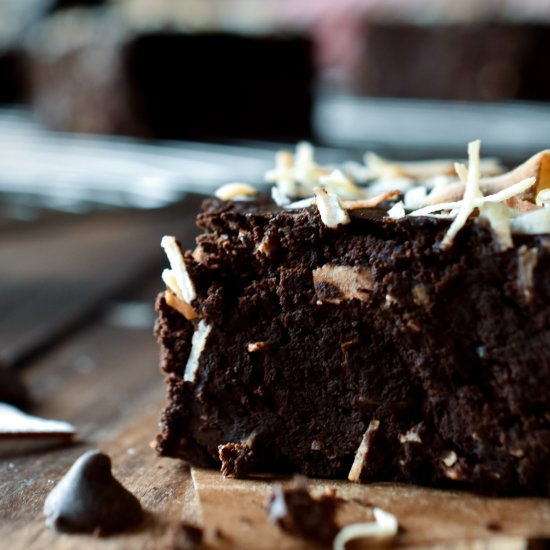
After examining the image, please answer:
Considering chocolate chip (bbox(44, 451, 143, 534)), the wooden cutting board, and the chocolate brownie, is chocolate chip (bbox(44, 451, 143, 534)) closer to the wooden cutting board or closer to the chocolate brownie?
the wooden cutting board

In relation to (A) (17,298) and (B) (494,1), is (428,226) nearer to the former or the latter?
(A) (17,298)

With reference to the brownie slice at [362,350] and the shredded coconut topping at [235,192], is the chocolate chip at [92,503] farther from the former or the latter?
the shredded coconut topping at [235,192]

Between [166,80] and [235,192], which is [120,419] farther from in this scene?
[166,80]

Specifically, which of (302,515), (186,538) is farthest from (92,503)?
(302,515)

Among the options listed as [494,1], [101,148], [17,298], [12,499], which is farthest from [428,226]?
[494,1]

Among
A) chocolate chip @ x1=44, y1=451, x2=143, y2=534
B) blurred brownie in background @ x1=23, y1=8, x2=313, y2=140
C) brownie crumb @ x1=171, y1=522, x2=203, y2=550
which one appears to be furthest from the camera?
blurred brownie in background @ x1=23, y1=8, x2=313, y2=140

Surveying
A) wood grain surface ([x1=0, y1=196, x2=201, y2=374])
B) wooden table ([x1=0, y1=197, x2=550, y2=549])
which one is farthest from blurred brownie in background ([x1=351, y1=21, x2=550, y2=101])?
wooden table ([x1=0, y1=197, x2=550, y2=549])
